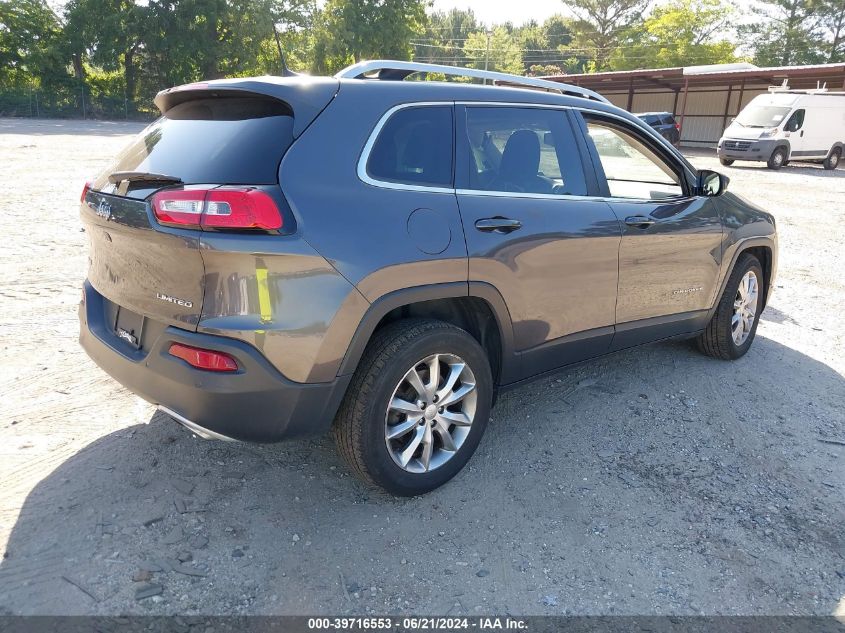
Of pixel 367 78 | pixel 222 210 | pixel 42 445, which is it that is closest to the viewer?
pixel 222 210

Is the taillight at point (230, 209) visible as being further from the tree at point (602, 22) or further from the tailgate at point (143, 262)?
the tree at point (602, 22)

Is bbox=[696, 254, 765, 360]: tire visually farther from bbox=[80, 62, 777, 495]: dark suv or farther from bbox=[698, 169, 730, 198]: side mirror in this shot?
bbox=[80, 62, 777, 495]: dark suv

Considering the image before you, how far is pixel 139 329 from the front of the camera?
2.71 meters

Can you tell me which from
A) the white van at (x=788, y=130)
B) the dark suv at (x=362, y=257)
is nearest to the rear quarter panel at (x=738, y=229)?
the dark suv at (x=362, y=257)

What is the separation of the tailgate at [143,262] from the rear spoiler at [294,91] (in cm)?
58

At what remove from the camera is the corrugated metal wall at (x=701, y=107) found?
113 ft

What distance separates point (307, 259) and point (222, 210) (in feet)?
1.16

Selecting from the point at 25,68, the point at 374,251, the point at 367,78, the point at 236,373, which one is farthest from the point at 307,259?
the point at 25,68

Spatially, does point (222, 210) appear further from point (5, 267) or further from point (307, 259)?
point (5, 267)

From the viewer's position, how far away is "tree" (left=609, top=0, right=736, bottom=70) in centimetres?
4812

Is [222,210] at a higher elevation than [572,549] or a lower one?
higher

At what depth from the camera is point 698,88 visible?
1420 inches

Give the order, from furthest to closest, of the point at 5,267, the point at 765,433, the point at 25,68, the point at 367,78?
the point at 25,68 → the point at 5,267 → the point at 765,433 → the point at 367,78

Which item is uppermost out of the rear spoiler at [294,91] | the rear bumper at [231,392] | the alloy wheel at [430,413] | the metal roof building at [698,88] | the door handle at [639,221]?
the metal roof building at [698,88]
